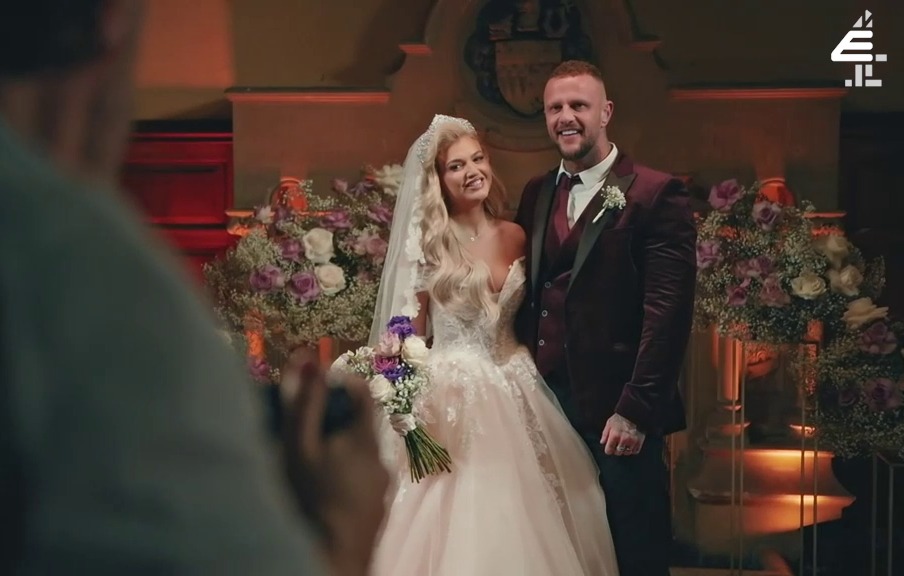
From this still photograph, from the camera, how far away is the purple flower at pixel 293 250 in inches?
161

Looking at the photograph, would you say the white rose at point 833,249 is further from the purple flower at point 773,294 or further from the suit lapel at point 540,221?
the suit lapel at point 540,221

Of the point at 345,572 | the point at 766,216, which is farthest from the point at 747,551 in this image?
the point at 345,572

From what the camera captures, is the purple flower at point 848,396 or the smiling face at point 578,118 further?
the purple flower at point 848,396

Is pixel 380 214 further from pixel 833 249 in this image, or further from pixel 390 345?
pixel 833 249

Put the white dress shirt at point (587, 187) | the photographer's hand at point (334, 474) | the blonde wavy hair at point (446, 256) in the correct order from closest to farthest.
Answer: the photographer's hand at point (334, 474) < the white dress shirt at point (587, 187) < the blonde wavy hair at point (446, 256)

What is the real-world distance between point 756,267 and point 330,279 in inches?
51.2

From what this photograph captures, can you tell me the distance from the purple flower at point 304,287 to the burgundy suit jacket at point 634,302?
97 centimetres

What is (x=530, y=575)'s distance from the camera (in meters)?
3.33

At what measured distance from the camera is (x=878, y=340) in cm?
404

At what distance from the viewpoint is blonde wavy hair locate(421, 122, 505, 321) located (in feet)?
11.7

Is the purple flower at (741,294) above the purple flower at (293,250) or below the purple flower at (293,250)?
below

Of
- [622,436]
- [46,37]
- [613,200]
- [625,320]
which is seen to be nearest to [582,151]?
[613,200]

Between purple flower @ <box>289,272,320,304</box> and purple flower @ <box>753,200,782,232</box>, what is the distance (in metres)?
1.37

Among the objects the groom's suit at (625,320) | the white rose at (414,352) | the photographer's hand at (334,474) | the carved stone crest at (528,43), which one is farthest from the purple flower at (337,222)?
the photographer's hand at (334,474)
